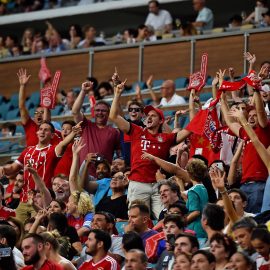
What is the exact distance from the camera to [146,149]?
592 inches

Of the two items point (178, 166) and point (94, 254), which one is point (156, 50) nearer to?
point (178, 166)

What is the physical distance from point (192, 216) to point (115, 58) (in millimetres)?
10014

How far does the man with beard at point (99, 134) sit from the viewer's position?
16.4 metres

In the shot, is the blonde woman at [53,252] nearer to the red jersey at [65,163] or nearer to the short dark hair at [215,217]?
the short dark hair at [215,217]

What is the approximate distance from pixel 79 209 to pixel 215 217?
2.79 metres

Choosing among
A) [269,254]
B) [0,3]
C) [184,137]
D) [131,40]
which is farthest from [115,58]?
[269,254]

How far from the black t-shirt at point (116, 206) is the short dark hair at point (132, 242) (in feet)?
7.54

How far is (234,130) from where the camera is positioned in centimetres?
1472

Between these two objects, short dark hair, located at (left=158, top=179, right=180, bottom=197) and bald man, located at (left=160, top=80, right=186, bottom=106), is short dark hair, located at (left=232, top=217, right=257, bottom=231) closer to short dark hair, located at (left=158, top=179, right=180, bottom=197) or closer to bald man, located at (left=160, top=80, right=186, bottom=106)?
short dark hair, located at (left=158, top=179, right=180, bottom=197)

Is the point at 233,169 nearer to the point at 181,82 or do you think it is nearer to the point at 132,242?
the point at 132,242

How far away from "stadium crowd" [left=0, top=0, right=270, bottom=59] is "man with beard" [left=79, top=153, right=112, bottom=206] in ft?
20.8

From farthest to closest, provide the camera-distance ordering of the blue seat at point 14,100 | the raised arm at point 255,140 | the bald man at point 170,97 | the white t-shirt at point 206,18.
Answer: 1. the blue seat at point 14,100
2. the white t-shirt at point 206,18
3. the bald man at point 170,97
4. the raised arm at point 255,140

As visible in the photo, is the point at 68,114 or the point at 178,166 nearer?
the point at 178,166

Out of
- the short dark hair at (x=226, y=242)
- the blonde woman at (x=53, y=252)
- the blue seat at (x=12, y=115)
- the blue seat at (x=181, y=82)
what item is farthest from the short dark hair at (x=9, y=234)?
the blue seat at (x=12, y=115)
